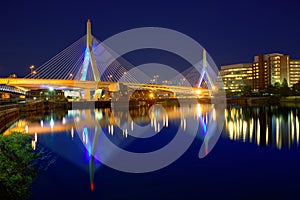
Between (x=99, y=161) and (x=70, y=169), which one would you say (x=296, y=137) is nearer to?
(x=99, y=161)

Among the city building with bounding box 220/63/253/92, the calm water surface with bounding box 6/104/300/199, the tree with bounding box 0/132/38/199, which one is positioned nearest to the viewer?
the tree with bounding box 0/132/38/199

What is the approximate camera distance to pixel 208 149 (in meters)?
10.5

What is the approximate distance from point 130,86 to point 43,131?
22555 mm

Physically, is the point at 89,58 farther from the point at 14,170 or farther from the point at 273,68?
the point at 273,68

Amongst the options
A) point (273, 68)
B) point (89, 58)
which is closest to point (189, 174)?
point (89, 58)

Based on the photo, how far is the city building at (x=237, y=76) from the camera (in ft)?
240

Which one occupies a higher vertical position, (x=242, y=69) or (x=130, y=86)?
(x=242, y=69)

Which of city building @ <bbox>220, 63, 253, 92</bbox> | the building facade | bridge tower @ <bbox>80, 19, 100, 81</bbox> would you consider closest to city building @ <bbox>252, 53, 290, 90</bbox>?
the building facade

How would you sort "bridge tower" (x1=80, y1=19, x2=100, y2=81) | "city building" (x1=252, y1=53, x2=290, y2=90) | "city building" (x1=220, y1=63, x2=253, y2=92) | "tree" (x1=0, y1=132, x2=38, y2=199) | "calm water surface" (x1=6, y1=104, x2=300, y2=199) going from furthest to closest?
1. "city building" (x1=220, y1=63, x2=253, y2=92)
2. "city building" (x1=252, y1=53, x2=290, y2=90)
3. "bridge tower" (x1=80, y1=19, x2=100, y2=81)
4. "calm water surface" (x1=6, y1=104, x2=300, y2=199)
5. "tree" (x1=0, y1=132, x2=38, y2=199)

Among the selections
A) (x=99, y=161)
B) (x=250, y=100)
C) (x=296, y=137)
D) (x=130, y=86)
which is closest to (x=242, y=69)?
(x=250, y=100)

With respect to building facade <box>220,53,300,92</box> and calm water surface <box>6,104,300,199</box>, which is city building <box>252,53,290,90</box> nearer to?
building facade <box>220,53,300,92</box>

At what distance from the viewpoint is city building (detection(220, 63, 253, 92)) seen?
73062mm

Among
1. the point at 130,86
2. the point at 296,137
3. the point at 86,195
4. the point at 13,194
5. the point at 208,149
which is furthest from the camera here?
the point at 130,86

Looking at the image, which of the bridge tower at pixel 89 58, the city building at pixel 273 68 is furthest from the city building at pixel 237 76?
the bridge tower at pixel 89 58
